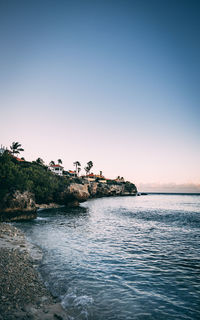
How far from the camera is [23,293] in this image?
334 inches

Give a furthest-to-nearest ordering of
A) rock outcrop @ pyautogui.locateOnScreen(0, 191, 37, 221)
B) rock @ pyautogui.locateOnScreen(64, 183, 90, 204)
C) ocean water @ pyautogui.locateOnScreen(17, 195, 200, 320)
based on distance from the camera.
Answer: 1. rock @ pyautogui.locateOnScreen(64, 183, 90, 204)
2. rock outcrop @ pyautogui.locateOnScreen(0, 191, 37, 221)
3. ocean water @ pyautogui.locateOnScreen(17, 195, 200, 320)

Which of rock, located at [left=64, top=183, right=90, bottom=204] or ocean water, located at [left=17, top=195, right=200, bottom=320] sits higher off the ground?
rock, located at [left=64, top=183, right=90, bottom=204]

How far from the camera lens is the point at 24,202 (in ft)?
116

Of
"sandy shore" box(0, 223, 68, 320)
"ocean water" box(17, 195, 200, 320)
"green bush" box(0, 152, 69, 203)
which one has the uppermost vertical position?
"green bush" box(0, 152, 69, 203)

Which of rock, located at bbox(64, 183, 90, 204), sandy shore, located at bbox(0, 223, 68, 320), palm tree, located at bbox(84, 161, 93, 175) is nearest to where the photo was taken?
sandy shore, located at bbox(0, 223, 68, 320)

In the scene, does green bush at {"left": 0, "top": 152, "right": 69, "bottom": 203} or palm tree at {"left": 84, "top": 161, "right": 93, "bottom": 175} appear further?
palm tree at {"left": 84, "top": 161, "right": 93, "bottom": 175}

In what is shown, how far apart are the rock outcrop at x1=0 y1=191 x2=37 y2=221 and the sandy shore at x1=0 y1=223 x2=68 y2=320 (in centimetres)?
2144

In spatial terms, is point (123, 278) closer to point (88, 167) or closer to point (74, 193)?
point (74, 193)

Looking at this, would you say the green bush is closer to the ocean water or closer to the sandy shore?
the ocean water

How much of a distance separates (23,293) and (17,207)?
2880 centimetres

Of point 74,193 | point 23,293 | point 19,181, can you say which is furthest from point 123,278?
point 74,193

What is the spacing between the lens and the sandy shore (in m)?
7.09

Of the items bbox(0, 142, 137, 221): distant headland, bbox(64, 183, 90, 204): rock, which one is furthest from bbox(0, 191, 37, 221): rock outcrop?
bbox(64, 183, 90, 204): rock

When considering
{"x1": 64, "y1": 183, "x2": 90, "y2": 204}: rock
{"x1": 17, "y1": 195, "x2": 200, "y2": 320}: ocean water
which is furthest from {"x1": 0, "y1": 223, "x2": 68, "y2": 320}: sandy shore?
{"x1": 64, "y1": 183, "x2": 90, "y2": 204}: rock
